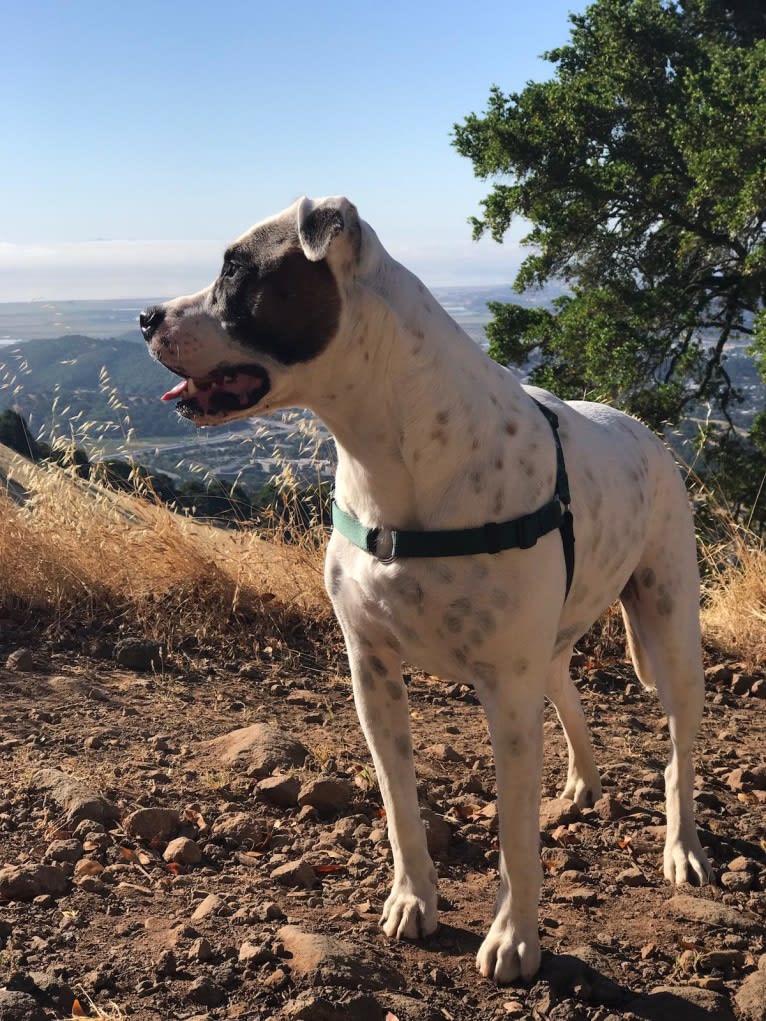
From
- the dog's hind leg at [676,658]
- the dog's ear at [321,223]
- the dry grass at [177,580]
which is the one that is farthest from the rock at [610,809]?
the dog's ear at [321,223]

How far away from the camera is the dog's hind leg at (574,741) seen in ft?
13.1

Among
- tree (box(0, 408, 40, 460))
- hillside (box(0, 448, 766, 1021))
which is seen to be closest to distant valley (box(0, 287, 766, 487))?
hillside (box(0, 448, 766, 1021))

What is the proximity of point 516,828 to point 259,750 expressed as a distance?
163cm

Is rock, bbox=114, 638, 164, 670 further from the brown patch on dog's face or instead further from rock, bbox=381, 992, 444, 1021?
the brown patch on dog's face

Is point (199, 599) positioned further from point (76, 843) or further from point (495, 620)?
point (495, 620)

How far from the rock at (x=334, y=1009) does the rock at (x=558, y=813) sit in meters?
1.38

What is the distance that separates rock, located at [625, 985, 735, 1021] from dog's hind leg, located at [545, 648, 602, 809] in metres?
1.22

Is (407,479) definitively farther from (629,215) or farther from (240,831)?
(629,215)

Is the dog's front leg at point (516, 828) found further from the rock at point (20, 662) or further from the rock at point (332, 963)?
the rock at point (20, 662)

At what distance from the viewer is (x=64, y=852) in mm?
3338

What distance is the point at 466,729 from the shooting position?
480cm

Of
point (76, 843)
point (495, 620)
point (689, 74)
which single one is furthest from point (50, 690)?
point (689, 74)

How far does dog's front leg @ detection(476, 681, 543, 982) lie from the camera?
8.94ft

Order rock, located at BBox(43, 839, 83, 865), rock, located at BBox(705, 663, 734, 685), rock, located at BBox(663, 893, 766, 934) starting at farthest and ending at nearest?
rock, located at BBox(705, 663, 734, 685) < rock, located at BBox(43, 839, 83, 865) < rock, located at BBox(663, 893, 766, 934)
